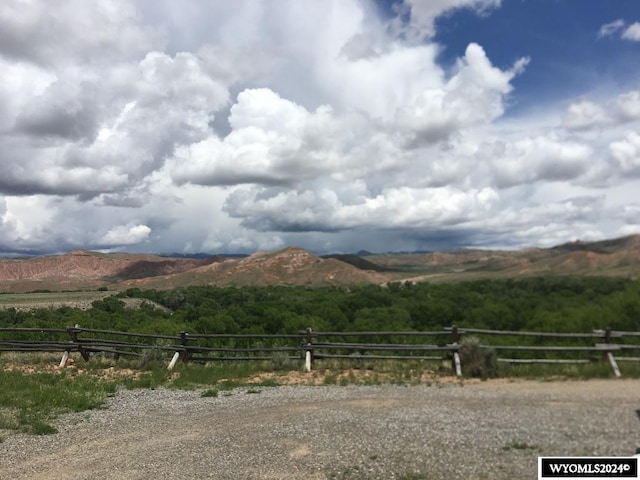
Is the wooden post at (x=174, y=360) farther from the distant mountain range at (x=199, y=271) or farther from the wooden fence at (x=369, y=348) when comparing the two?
the distant mountain range at (x=199, y=271)

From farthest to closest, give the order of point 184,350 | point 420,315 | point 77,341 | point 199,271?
point 199,271 → point 420,315 → point 77,341 → point 184,350

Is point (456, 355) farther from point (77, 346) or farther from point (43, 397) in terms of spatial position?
point (77, 346)

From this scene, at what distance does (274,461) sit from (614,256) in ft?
129

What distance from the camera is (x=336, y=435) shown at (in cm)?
749

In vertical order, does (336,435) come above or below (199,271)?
below

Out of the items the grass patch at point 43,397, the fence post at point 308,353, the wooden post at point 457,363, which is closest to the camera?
the grass patch at point 43,397

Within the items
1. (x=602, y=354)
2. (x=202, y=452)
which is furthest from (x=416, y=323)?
(x=202, y=452)

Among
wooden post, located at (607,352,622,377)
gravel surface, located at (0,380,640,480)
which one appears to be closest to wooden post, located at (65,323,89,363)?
gravel surface, located at (0,380,640,480)

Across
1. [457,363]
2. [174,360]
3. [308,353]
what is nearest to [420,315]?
[308,353]

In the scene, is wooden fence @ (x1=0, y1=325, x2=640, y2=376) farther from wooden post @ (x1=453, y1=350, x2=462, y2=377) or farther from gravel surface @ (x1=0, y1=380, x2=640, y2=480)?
gravel surface @ (x1=0, y1=380, x2=640, y2=480)

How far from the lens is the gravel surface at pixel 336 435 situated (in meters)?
6.24

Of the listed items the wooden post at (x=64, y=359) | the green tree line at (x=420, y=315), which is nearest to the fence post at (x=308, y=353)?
the wooden post at (x=64, y=359)

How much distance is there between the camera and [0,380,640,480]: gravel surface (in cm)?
624

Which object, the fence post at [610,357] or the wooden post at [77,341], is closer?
the fence post at [610,357]
